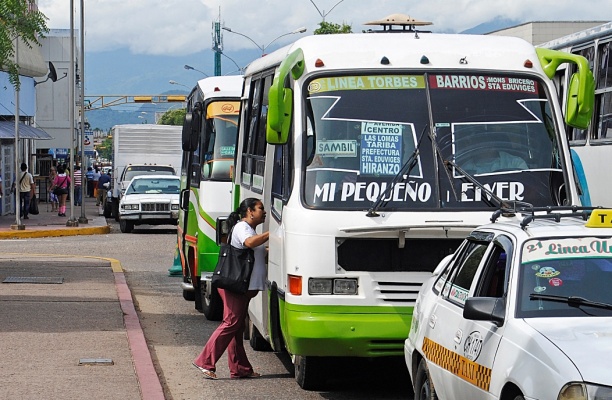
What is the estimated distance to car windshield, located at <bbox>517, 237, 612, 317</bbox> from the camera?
644 centimetres

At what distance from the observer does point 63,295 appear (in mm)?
17609

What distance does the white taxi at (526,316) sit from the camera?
567cm

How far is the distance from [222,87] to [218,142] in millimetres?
864

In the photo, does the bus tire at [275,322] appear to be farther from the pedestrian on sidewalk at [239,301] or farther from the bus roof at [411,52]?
the bus roof at [411,52]

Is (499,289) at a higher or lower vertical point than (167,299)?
higher

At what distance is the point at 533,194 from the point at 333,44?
2135mm

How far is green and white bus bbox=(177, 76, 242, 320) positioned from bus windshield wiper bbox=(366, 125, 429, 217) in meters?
5.54

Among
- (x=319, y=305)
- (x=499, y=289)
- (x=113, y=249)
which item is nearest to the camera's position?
(x=499, y=289)

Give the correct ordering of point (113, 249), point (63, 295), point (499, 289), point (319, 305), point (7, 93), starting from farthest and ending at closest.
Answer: point (7, 93)
point (113, 249)
point (63, 295)
point (319, 305)
point (499, 289)

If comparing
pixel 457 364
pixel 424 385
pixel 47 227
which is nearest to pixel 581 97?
pixel 424 385

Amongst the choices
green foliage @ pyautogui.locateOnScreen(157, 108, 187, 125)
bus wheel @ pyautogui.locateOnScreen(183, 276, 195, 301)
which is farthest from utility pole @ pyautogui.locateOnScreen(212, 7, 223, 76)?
bus wheel @ pyautogui.locateOnScreen(183, 276, 195, 301)

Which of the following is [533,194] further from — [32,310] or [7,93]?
[7,93]

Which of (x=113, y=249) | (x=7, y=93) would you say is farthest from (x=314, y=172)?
(x=7, y=93)

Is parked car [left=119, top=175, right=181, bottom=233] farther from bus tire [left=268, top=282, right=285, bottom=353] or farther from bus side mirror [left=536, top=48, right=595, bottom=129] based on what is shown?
bus side mirror [left=536, top=48, right=595, bottom=129]
